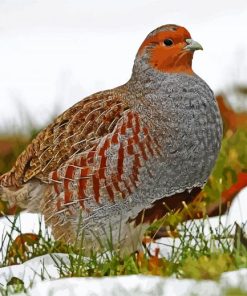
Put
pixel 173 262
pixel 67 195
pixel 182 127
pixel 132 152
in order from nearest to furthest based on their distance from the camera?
pixel 173 262, pixel 132 152, pixel 182 127, pixel 67 195

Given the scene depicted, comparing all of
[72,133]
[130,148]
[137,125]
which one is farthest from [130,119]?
[72,133]

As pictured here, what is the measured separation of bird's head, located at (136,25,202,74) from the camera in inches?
268

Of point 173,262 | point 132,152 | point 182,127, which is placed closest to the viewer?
point 173,262

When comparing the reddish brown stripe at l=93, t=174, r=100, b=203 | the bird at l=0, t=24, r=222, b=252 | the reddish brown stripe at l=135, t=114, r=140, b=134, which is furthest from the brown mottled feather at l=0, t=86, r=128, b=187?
the reddish brown stripe at l=93, t=174, r=100, b=203

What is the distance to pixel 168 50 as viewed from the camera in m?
6.79

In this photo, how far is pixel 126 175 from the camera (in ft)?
21.5

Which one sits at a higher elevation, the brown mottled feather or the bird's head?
the bird's head

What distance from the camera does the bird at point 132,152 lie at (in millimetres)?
6578

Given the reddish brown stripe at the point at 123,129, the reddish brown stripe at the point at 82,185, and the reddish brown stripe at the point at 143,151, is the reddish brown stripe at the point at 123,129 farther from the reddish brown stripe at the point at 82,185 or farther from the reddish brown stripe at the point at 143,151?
the reddish brown stripe at the point at 82,185

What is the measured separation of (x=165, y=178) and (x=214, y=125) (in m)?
0.48

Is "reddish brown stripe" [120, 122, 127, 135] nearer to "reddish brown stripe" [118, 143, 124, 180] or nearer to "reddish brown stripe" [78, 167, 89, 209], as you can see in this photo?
"reddish brown stripe" [118, 143, 124, 180]

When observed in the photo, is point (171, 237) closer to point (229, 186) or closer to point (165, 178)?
point (165, 178)

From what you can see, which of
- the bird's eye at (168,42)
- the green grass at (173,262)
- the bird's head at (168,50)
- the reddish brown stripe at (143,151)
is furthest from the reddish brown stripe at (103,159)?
the bird's eye at (168,42)

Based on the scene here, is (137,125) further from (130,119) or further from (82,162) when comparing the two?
(82,162)
